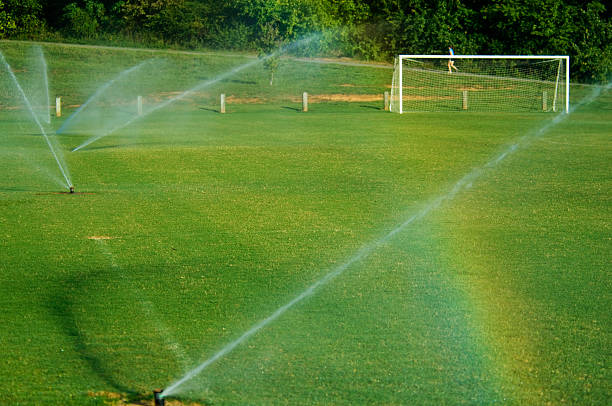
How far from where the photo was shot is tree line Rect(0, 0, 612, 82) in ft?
166

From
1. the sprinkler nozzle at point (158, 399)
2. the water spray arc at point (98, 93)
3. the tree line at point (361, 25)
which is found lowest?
the water spray arc at point (98, 93)

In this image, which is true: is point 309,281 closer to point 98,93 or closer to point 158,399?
point 158,399

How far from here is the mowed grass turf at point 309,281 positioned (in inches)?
184

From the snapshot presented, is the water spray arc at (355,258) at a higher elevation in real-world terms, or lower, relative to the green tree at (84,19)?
lower

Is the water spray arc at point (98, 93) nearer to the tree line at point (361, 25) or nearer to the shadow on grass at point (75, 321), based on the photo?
the tree line at point (361, 25)

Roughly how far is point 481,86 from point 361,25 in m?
15.3

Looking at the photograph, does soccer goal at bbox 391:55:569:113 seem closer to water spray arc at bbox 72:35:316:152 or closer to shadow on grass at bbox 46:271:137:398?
water spray arc at bbox 72:35:316:152

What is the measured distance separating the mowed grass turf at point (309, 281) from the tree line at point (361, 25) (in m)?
36.3

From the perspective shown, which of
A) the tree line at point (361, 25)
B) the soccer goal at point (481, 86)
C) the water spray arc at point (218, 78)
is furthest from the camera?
the tree line at point (361, 25)

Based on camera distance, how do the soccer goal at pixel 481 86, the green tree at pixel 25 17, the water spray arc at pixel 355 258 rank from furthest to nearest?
the green tree at pixel 25 17, the soccer goal at pixel 481 86, the water spray arc at pixel 355 258

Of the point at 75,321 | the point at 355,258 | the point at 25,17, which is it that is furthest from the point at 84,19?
the point at 75,321

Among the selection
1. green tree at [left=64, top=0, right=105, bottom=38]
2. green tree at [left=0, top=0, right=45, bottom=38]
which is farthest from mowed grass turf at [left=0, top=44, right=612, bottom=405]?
green tree at [left=64, top=0, right=105, bottom=38]

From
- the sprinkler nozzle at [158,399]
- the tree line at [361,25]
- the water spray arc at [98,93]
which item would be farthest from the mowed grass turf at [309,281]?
the tree line at [361,25]

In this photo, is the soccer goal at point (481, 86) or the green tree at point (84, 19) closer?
the soccer goal at point (481, 86)
